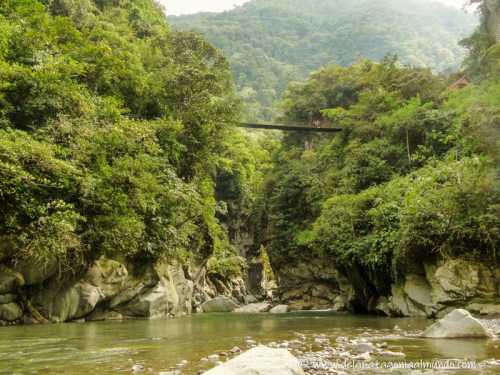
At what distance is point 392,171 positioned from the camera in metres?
20.6

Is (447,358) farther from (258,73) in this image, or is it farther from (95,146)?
(258,73)

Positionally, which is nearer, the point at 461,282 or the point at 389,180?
the point at 461,282

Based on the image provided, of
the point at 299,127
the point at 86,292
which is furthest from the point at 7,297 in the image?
the point at 299,127

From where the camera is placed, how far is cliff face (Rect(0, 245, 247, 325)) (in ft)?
35.1

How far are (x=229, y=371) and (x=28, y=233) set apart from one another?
8749 millimetres

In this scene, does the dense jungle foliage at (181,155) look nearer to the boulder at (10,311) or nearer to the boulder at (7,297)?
the boulder at (7,297)

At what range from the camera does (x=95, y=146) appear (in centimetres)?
1255

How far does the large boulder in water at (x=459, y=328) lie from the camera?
6.62m

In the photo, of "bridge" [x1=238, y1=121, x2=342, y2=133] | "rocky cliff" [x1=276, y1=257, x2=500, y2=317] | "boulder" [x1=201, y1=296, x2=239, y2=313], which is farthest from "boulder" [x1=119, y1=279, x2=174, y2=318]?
"bridge" [x1=238, y1=121, x2=342, y2=133]

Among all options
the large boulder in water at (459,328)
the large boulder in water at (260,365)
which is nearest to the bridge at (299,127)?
the large boulder in water at (459,328)

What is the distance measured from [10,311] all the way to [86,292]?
7.36 feet

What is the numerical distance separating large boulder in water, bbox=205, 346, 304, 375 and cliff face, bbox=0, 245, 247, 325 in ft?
29.1

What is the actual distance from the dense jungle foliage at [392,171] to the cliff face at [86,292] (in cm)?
791

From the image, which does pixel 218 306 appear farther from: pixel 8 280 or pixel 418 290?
pixel 8 280
